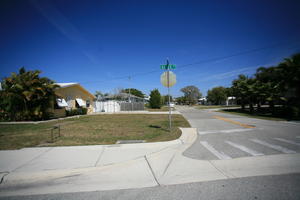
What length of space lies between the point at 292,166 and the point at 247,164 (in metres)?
1.06

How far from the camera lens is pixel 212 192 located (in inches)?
99.7

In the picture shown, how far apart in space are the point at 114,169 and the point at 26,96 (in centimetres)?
1354

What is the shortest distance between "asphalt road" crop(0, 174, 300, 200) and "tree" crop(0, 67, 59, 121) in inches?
532

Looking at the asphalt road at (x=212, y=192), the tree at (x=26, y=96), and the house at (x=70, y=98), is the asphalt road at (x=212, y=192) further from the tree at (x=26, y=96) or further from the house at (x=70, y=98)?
the house at (x=70, y=98)

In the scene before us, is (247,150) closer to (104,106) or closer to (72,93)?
(72,93)

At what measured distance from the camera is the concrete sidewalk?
292 cm

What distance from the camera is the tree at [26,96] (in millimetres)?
12398

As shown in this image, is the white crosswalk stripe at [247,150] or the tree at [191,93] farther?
the tree at [191,93]

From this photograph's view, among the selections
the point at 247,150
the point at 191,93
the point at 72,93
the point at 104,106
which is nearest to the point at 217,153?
the point at 247,150

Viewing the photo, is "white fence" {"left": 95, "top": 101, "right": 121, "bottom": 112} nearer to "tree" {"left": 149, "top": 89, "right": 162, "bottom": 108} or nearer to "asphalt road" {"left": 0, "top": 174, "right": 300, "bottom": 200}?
"tree" {"left": 149, "top": 89, "right": 162, "bottom": 108}

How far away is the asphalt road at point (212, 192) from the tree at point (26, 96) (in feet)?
44.3

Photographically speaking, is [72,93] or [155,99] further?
[155,99]

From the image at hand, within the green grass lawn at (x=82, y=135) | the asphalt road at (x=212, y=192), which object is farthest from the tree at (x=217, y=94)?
the asphalt road at (x=212, y=192)

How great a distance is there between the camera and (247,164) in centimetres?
358
